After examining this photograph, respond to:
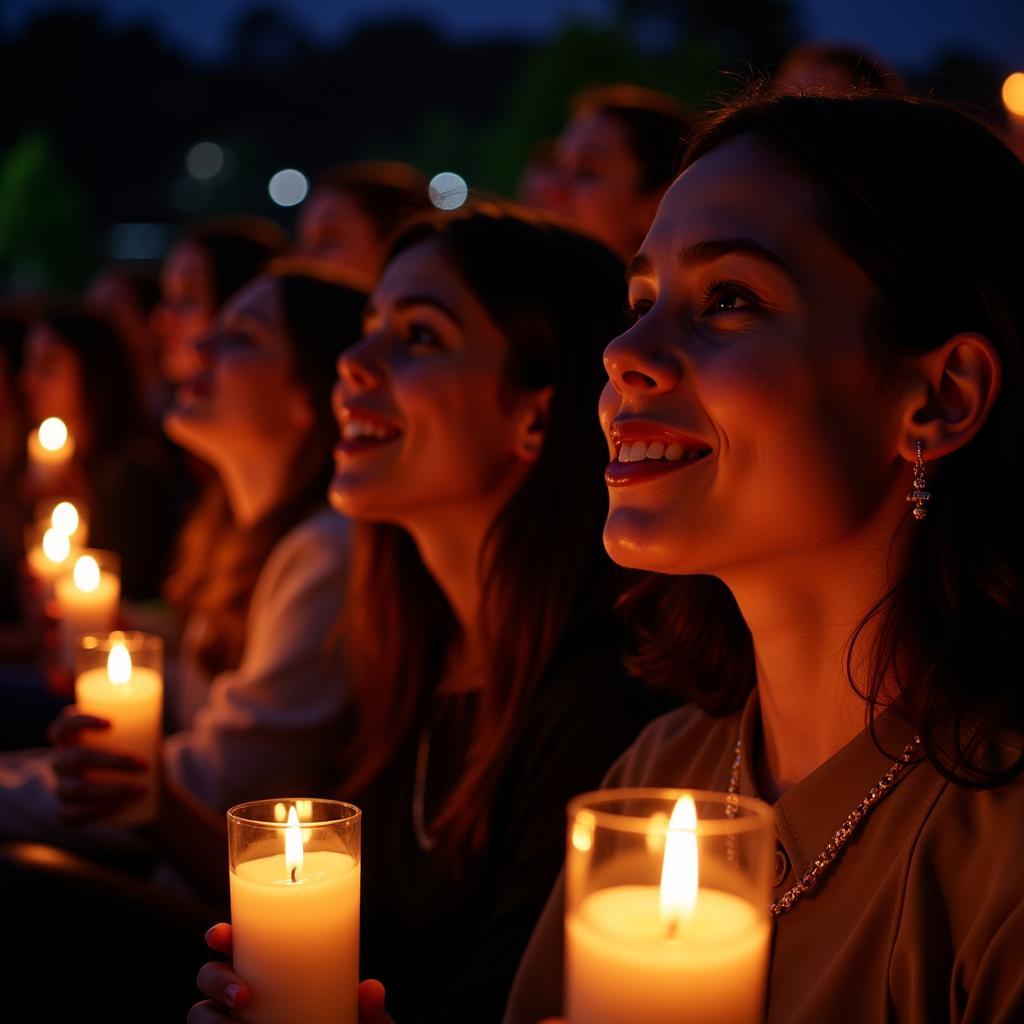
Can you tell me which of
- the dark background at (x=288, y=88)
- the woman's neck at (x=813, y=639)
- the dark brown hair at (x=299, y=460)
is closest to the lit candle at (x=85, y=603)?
the dark brown hair at (x=299, y=460)

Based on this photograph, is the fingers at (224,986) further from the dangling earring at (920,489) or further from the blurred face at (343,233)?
the blurred face at (343,233)

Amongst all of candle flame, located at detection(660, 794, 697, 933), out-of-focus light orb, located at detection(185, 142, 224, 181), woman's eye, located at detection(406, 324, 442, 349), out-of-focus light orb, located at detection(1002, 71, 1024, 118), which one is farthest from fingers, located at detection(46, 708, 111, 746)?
out-of-focus light orb, located at detection(185, 142, 224, 181)

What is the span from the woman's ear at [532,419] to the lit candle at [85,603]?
5.28ft

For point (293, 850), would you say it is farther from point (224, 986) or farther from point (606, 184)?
point (606, 184)

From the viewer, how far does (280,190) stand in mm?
31734

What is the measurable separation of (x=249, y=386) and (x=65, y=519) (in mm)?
833

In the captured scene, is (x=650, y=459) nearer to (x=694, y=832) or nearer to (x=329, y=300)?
(x=694, y=832)

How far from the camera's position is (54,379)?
6.55 meters

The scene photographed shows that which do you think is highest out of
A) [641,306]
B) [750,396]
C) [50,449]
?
[50,449]

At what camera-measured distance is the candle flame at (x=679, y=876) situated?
1.00 m

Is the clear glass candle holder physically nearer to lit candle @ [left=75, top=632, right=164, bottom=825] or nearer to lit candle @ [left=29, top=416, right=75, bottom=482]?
lit candle @ [left=75, top=632, right=164, bottom=825]

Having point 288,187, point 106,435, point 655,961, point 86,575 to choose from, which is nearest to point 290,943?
point 655,961

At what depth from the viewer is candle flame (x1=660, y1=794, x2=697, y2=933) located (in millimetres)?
1004

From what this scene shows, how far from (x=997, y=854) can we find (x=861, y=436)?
535mm
